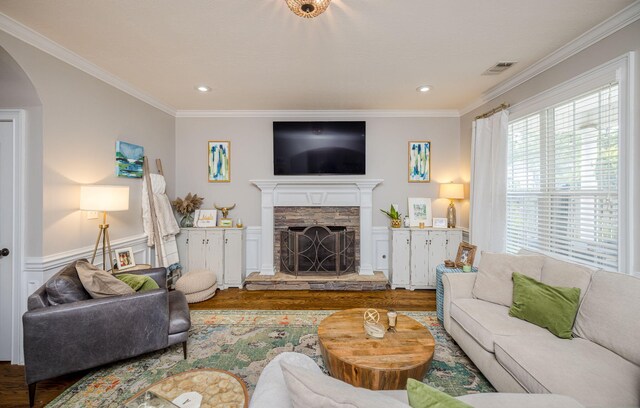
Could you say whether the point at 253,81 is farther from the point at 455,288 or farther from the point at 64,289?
the point at 455,288

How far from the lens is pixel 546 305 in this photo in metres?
1.88

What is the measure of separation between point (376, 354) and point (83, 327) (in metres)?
1.99

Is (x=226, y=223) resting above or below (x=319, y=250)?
above

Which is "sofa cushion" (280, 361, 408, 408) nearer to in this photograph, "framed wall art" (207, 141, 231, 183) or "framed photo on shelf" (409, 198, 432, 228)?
"framed photo on shelf" (409, 198, 432, 228)

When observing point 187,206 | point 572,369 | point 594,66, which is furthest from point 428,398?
point 187,206

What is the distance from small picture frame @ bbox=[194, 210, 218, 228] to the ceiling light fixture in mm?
3229

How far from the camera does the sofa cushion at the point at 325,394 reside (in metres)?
0.69

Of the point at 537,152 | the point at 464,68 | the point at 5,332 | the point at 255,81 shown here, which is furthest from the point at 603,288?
the point at 5,332

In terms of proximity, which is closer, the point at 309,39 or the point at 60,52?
the point at 309,39

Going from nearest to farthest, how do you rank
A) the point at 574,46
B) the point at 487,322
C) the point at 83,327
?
the point at 83,327 < the point at 487,322 < the point at 574,46

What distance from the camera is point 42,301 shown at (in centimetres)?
182

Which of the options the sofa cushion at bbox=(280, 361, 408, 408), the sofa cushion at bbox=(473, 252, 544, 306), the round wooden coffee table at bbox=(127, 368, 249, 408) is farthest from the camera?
the sofa cushion at bbox=(473, 252, 544, 306)

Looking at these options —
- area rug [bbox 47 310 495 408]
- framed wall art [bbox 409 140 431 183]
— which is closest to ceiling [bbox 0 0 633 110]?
framed wall art [bbox 409 140 431 183]

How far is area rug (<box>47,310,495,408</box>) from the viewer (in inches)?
73.4
